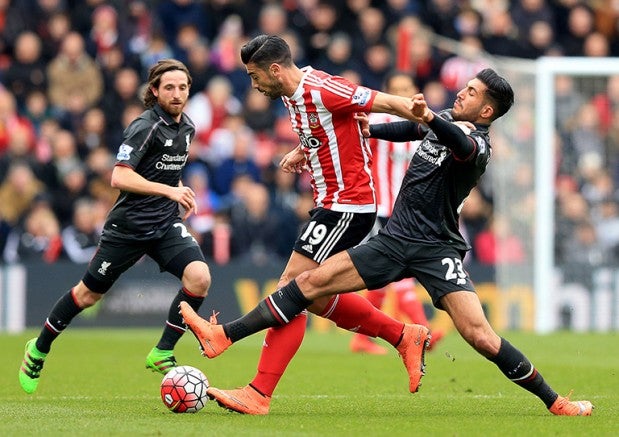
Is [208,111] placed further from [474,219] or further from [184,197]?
[184,197]

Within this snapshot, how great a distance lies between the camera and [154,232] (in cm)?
988

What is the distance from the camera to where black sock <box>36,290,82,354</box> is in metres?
9.72

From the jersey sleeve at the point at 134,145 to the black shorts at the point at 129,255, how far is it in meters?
0.76

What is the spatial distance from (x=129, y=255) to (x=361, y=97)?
9.37ft

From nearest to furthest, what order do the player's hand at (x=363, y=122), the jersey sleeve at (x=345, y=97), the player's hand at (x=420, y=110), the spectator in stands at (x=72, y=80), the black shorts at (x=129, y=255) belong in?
the player's hand at (x=420, y=110) → the jersey sleeve at (x=345, y=97) → the player's hand at (x=363, y=122) → the black shorts at (x=129, y=255) → the spectator in stands at (x=72, y=80)

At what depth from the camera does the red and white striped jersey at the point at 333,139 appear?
7.95 m

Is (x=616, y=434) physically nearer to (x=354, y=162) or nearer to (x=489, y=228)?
(x=354, y=162)

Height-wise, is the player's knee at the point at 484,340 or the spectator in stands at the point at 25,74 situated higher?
the player's knee at the point at 484,340

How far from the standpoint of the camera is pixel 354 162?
823cm

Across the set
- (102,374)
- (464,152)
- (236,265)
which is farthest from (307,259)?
(236,265)

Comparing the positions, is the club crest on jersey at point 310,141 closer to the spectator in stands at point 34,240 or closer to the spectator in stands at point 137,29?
the spectator in stands at point 34,240

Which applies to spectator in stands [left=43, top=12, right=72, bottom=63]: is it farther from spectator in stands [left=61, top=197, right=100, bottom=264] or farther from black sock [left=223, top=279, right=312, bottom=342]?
black sock [left=223, top=279, right=312, bottom=342]

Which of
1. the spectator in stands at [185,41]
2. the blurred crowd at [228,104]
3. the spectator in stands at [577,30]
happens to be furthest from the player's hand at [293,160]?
the spectator in stands at [577,30]

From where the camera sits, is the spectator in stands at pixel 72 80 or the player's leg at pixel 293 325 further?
the spectator in stands at pixel 72 80
